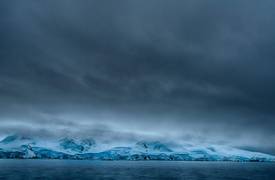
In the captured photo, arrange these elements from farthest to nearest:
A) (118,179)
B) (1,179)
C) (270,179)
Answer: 1. (270,179)
2. (118,179)
3. (1,179)

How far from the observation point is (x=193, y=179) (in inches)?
4129

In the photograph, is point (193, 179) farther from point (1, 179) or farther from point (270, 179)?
point (1, 179)

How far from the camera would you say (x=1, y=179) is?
309 feet

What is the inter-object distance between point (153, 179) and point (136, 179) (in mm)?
6519

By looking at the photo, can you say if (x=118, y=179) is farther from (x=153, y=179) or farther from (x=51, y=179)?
(x=51, y=179)

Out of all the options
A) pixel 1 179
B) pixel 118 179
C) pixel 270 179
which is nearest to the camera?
pixel 1 179

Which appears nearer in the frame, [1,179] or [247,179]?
[1,179]

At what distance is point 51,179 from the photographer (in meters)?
97.7

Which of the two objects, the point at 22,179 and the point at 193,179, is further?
the point at 193,179

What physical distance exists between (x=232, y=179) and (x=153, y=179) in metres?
31.4

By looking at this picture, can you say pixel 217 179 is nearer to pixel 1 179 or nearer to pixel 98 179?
pixel 98 179

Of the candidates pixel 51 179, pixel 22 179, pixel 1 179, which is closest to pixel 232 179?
pixel 51 179

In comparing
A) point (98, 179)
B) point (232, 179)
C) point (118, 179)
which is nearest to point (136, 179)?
point (118, 179)

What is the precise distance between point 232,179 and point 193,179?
1658 centimetres
